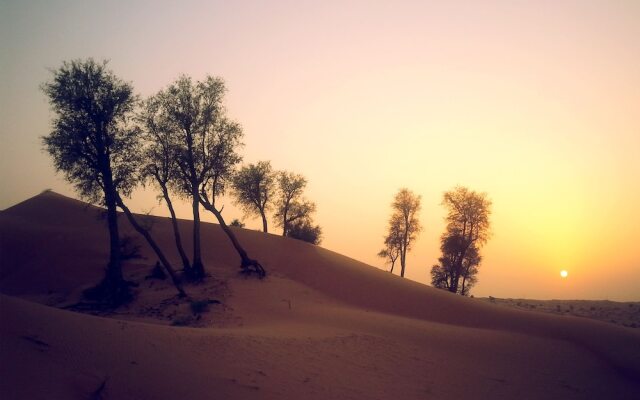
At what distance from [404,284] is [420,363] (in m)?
15.3

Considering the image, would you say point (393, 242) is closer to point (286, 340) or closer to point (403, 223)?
point (403, 223)

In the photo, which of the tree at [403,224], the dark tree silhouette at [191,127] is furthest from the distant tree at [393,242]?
the dark tree silhouette at [191,127]

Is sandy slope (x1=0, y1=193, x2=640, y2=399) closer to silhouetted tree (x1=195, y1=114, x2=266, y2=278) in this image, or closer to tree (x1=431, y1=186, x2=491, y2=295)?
silhouetted tree (x1=195, y1=114, x2=266, y2=278)

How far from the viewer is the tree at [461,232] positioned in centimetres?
4306

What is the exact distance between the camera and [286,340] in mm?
13516

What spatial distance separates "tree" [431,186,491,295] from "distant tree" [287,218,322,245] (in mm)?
14429

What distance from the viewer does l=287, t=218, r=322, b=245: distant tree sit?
43.8 metres

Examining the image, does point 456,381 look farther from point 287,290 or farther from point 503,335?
point 287,290

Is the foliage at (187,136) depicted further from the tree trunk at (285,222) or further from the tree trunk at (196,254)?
the tree trunk at (285,222)

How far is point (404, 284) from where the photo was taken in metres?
28.8

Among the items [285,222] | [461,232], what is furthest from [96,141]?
[461,232]

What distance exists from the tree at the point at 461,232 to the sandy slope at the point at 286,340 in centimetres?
1671

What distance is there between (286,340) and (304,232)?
100 feet

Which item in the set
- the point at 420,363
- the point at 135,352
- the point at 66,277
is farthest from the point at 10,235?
the point at 420,363
